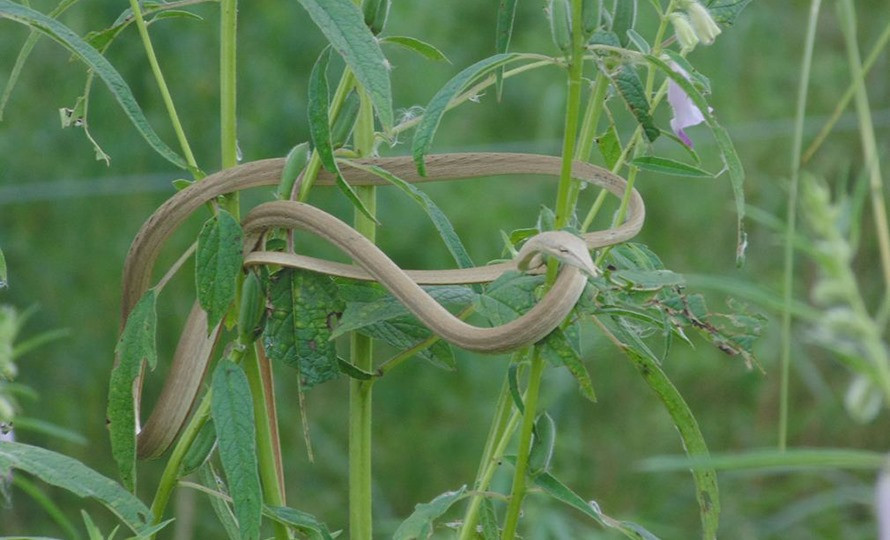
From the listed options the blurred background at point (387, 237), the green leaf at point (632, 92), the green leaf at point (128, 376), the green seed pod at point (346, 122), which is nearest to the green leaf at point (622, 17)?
the green leaf at point (632, 92)

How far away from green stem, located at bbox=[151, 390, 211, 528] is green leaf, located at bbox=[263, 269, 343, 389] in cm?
4

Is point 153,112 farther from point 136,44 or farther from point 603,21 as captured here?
point 603,21

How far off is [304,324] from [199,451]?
0.08 m

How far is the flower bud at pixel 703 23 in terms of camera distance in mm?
467

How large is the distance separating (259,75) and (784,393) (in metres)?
1.31

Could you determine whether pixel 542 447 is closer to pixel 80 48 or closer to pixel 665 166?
pixel 665 166

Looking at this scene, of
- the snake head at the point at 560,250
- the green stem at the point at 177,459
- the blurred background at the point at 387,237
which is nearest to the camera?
the snake head at the point at 560,250

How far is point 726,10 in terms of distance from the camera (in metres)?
0.54

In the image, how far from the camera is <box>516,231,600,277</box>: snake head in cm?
44

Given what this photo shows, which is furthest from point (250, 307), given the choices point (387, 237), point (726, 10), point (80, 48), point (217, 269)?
point (387, 237)

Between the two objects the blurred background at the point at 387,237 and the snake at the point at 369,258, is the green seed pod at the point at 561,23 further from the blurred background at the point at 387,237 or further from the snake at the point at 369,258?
the blurred background at the point at 387,237

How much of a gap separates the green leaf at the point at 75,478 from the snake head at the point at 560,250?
18 cm

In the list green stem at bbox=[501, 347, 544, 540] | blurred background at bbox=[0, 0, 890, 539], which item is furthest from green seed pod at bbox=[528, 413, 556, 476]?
blurred background at bbox=[0, 0, 890, 539]

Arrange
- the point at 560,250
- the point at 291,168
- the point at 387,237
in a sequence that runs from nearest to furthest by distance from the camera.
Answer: the point at 560,250, the point at 291,168, the point at 387,237
